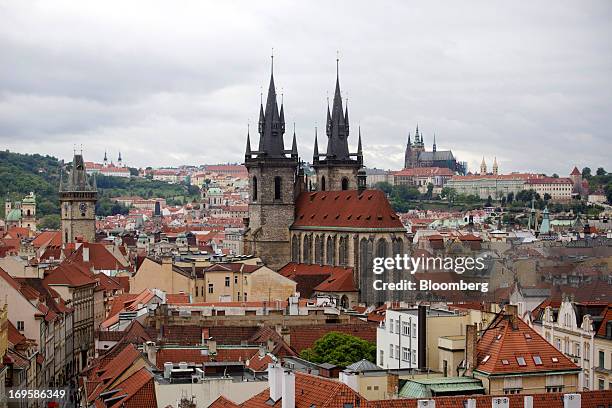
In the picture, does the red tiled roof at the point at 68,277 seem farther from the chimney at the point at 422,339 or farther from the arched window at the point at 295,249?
the arched window at the point at 295,249

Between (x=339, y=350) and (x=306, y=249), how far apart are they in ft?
209

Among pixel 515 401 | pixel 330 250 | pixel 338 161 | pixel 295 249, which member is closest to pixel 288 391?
pixel 515 401

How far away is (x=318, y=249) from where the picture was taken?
400 ft

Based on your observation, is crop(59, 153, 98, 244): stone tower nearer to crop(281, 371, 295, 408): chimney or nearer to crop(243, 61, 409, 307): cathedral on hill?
crop(243, 61, 409, 307): cathedral on hill

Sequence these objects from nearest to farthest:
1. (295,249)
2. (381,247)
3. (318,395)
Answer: (318,395) < (381,247) < (295,249)

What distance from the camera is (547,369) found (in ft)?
143

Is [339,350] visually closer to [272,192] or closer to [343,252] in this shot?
[343,252]

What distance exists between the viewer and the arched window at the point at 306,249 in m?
123

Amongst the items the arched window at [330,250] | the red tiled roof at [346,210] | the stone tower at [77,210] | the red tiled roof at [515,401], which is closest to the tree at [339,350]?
the red tiled roof at [515,401]

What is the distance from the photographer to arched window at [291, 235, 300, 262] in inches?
4916

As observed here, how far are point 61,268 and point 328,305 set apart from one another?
16.8m

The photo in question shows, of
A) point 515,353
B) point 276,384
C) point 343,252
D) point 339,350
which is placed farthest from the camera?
point 343,252

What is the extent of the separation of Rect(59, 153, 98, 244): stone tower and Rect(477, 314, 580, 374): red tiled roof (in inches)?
4253

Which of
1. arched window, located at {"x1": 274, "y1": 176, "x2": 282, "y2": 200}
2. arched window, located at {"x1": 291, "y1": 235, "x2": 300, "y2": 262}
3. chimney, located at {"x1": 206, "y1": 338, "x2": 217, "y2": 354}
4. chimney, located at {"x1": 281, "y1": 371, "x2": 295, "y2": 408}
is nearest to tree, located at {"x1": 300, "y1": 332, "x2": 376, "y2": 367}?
chimney, located at {"x1": 206, "y1": 338, "x2": 217, "y2": 354}
